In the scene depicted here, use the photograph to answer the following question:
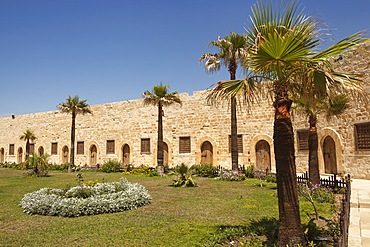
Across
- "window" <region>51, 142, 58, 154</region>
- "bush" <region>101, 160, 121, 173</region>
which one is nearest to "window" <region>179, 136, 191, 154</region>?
"bush" <region>101, 160, 121, 173</region>

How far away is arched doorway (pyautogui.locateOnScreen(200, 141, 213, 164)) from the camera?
17781 millimetres

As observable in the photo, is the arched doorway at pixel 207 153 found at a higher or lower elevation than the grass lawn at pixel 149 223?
higher

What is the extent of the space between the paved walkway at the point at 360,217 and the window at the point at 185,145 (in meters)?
11.1

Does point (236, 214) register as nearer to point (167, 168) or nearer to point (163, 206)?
point (163, 206)

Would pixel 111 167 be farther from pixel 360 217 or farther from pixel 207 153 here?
pixel 360 217

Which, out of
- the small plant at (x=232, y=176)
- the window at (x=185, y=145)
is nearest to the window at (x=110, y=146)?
the window at (x=185, y=145)

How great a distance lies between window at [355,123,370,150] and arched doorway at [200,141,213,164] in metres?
8.83

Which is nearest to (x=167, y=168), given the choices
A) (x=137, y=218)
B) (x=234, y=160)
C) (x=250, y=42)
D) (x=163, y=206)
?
(x=234, y=160)

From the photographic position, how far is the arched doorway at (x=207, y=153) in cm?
1778

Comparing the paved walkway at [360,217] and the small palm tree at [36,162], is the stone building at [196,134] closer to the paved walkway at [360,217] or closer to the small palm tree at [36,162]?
the paved walkway at [360,217]

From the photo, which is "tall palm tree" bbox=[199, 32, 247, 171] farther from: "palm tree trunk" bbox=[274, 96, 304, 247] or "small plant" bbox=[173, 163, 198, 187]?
"palm tree trunk" bbox=[274, 96, 304, 247]

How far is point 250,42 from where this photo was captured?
480 cm

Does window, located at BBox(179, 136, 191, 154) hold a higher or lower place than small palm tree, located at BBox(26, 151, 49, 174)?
higher

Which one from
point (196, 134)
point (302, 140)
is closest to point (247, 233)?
point (302, 140)
